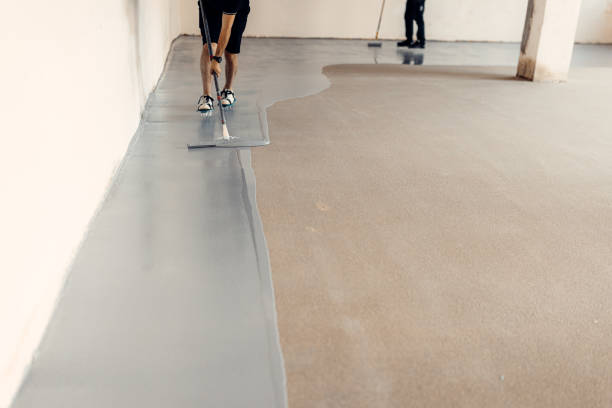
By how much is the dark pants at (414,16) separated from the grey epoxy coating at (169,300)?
5.52 meters

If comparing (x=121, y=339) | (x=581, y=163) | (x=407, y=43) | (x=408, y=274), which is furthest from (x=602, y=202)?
(x=407, y=43)

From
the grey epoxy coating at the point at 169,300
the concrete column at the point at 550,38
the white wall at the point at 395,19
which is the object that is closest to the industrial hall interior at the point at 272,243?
the grey epoxy coating at the point at 169,300

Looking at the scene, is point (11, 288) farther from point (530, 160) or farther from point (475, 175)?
point (530, 160)

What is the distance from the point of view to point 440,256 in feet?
7.61

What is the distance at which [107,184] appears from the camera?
2770 millimetres

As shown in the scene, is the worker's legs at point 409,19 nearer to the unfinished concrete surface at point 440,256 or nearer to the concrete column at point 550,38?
the concrete column at point 550,38

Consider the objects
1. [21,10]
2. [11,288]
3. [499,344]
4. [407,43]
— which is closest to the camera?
→ [11,288]

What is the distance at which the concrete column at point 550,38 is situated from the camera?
19.2 ft

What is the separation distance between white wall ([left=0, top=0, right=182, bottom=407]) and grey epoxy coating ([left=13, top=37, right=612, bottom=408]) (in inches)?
3.8

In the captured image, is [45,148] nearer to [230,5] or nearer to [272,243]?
[272,243]

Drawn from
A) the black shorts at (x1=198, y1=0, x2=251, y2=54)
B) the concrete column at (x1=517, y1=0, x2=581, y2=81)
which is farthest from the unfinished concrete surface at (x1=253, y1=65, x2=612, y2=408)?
the concrete column at (x1=517, y1=0, x2=581, y2=81)

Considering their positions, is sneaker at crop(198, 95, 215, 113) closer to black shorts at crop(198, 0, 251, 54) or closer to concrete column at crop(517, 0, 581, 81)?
black shorts at crop(198, 0, 251, 54)

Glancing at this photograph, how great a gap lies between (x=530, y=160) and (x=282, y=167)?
1.52 metres

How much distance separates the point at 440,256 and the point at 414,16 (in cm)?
661
